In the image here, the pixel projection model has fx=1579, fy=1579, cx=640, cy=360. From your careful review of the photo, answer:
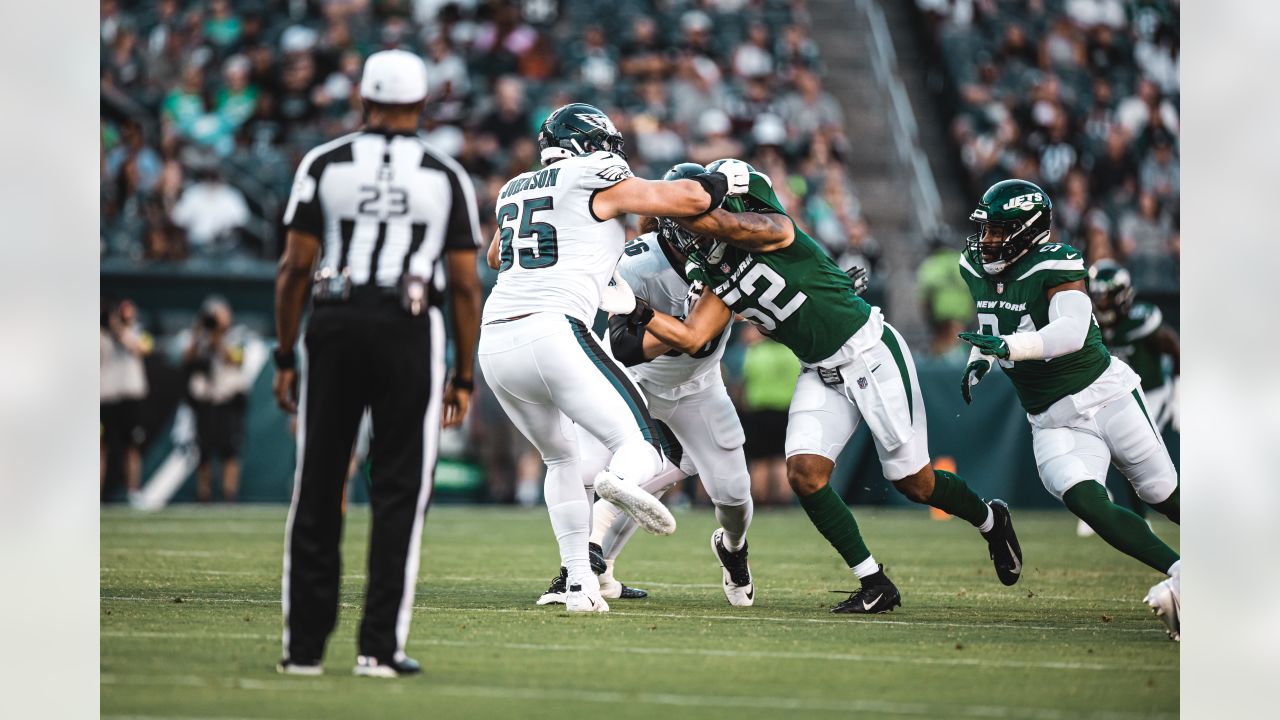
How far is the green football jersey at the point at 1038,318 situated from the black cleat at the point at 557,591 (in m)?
1.96


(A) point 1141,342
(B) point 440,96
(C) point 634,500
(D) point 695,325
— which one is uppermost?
(B) point 440,96

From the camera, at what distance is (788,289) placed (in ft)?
20.6

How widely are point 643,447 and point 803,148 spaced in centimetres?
1122

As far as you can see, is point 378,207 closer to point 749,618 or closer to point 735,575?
point 749,618

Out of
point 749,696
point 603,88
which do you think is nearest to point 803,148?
point 603,88

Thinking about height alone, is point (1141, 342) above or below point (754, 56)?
below

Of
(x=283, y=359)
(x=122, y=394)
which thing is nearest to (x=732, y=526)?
(x=283, y=359)

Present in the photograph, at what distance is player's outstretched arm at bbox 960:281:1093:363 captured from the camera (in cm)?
600

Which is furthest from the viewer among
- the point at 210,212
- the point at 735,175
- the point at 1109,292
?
the point at 210,212

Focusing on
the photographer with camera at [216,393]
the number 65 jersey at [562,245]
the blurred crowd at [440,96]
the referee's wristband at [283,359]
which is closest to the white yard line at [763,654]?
the referee's wristband at [283,359]

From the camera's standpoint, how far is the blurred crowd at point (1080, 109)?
1575cm

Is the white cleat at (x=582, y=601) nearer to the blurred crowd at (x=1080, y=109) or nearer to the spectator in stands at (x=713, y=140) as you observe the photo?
the blurred crowd at (x=1080, y=109)

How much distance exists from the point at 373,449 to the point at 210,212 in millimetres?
9758
